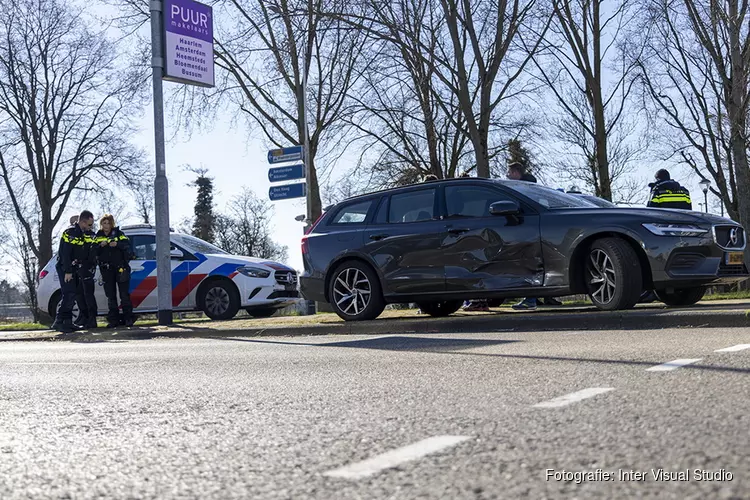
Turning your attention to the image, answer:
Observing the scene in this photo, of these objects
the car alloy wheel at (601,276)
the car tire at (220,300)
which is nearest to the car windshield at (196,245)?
the car tire at (220,300)

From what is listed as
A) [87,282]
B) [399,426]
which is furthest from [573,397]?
[87,282]

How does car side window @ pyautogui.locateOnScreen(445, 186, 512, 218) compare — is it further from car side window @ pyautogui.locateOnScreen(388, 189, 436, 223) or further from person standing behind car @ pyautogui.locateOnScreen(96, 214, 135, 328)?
person standing behind car @ pyautogui.locateOnScreen(96, 214, 135, 328)

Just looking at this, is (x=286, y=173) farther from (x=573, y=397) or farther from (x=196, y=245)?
(x=573, y=397)

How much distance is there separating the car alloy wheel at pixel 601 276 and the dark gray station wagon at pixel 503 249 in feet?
0.03

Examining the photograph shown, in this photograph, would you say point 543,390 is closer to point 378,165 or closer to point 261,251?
point 378,165

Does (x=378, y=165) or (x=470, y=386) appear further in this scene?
(x=378, y=165)

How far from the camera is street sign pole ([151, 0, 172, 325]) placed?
14.6 m

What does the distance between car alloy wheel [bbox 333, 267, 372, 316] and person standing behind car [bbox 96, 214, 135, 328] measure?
15.3ft

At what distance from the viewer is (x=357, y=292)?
11531 mm

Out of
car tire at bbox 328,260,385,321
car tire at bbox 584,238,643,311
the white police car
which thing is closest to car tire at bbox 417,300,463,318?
car tire at bbox 328,260,385,321

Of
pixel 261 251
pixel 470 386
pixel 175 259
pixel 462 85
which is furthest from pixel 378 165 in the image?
pixel 261 251

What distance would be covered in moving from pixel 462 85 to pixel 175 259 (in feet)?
20.7

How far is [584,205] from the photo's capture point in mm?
10453

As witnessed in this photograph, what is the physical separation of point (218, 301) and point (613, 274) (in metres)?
8.37
